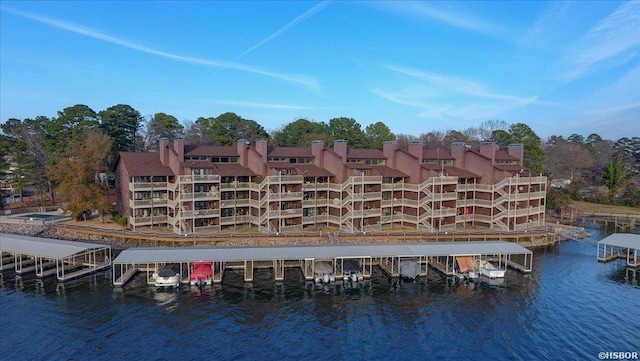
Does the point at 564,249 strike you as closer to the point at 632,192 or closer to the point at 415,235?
the point at 415,235

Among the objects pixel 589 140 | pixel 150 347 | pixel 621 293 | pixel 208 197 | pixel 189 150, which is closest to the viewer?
pixel 150 347

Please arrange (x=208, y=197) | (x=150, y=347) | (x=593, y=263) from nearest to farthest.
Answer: (x=150, y=347) < (x=593, y=263) < (x=208, y=197)

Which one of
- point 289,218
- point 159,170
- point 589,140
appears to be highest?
point 589,140

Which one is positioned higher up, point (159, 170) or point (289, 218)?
point (159, 170)

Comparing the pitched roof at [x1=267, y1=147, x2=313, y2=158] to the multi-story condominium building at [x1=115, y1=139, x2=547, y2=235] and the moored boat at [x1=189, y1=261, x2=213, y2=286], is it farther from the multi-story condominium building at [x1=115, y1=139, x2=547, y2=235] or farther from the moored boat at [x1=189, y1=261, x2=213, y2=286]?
the moored boat at [x1=189, y1=261, x2=213, y2=286]

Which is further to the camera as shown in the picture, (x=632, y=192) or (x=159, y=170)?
(x=632, y=192)

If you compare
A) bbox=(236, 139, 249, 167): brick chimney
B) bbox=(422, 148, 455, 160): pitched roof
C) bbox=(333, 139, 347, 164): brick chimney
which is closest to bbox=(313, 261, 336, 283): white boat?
bbox=(333, 139, 347, 164): brick chimney

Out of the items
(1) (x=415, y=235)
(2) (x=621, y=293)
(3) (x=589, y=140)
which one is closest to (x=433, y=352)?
(2) (x=621, y=293)
